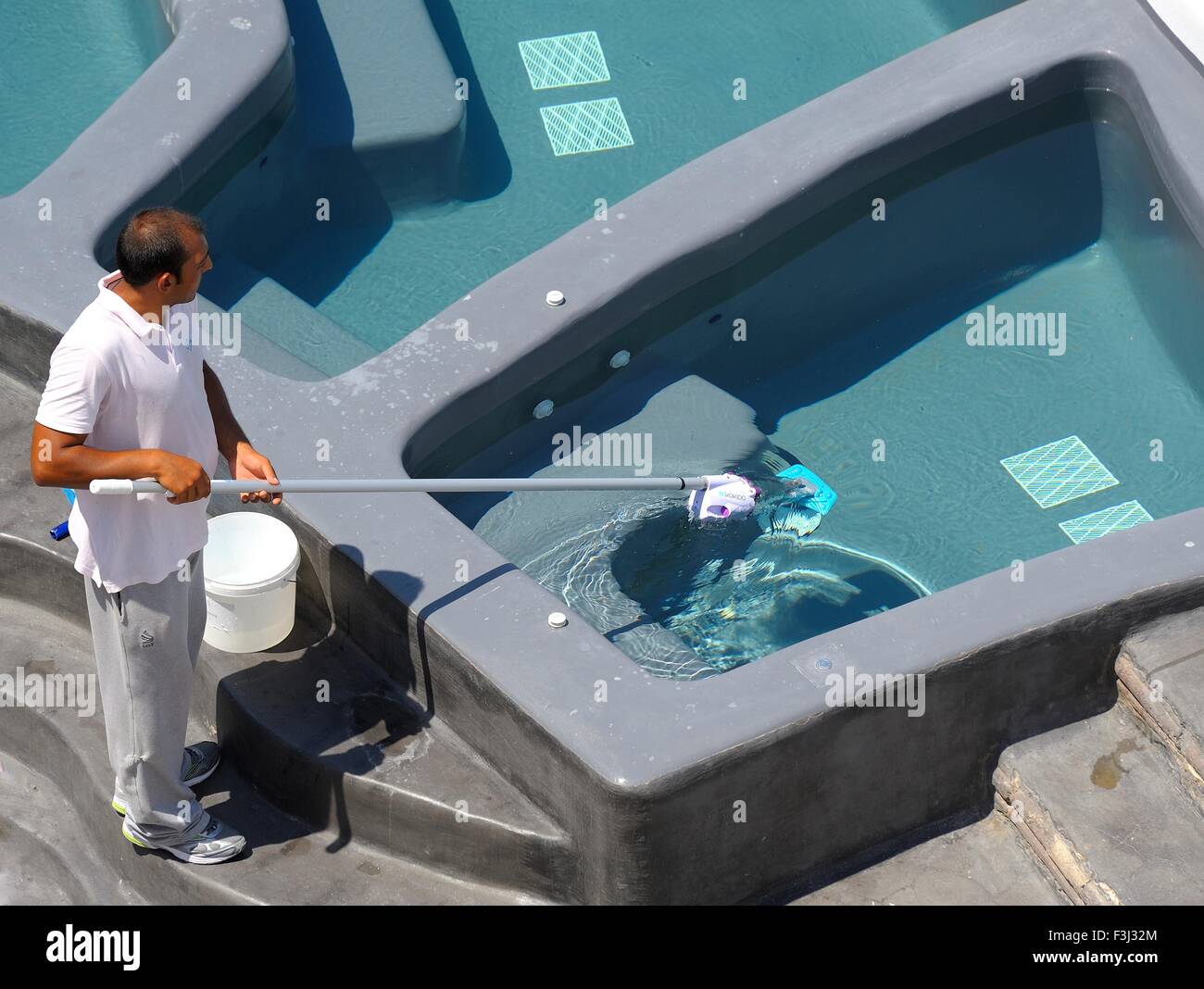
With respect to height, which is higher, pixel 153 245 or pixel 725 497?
pixel 153 245

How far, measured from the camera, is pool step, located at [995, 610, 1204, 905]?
422 cm

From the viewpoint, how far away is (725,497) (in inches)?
186

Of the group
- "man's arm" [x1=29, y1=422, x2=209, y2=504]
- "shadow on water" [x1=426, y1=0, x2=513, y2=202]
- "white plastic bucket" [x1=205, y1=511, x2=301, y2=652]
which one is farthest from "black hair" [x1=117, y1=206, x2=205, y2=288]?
"shadow on water" [x1=426, y1=0, x2=513, y2=202]

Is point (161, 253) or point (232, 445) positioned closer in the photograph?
point (161, 253)

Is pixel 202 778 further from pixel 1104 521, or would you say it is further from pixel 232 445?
pixel 1104 521

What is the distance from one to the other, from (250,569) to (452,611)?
60cm

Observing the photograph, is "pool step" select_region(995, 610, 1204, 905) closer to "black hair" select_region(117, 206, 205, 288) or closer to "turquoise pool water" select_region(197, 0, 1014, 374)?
"black hair" select_region(117, 206, 205, 288)

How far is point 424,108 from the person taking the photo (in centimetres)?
643

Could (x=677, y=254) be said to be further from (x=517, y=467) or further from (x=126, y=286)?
(x=126, y=286)

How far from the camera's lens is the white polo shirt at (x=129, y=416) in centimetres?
345

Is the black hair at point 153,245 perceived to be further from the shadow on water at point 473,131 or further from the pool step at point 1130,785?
the shadow on water at point 473,131

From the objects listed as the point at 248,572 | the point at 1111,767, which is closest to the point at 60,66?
the point at 248,572

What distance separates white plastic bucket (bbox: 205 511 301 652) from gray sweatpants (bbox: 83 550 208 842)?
1.15 feet

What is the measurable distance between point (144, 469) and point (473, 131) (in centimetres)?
371
